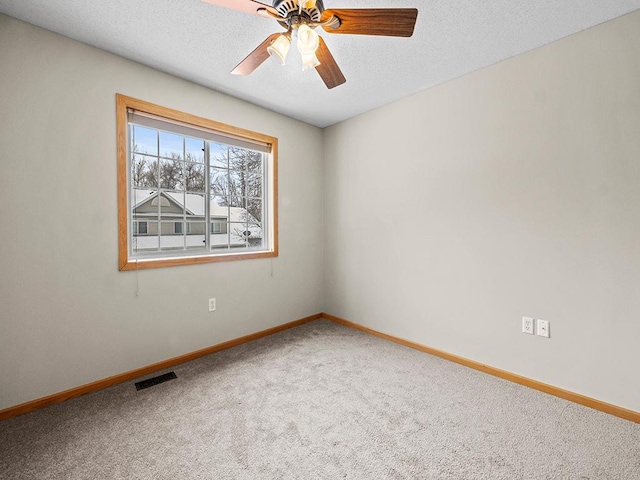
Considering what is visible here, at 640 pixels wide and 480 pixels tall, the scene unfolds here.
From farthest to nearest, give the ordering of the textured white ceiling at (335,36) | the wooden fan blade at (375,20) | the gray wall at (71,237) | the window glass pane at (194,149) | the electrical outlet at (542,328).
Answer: the window glass pane at (194,149), the electrical outlet at (542,328), the gray wall at (71,237), the textured white ceiling at (335,36), the wooden fan blade at (375,20)

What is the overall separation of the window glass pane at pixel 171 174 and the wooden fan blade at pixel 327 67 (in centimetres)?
164

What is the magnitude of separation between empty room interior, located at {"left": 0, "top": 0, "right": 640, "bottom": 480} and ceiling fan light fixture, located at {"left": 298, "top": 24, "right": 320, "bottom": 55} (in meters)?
0.01

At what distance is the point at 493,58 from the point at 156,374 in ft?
12.2

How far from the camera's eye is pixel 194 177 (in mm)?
2875

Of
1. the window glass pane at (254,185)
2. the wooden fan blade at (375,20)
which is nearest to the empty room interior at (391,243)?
the wooden fan blade at (375,20)

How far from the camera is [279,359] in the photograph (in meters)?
2.72

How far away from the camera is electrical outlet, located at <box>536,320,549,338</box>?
2178 millimetres

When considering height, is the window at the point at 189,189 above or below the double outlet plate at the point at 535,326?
above

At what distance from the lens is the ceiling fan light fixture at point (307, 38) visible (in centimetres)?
142

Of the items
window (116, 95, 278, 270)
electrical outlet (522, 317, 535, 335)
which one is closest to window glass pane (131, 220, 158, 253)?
window (116, 95, 278, 270)

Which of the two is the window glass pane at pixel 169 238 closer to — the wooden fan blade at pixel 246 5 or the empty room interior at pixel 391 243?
the empty room interior at pixel 391 243

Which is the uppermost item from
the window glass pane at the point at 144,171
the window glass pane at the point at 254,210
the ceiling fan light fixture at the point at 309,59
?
→ the ceiling fan light fixture at the point at 309,59

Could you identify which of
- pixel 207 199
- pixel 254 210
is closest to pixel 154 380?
pixel 207 199

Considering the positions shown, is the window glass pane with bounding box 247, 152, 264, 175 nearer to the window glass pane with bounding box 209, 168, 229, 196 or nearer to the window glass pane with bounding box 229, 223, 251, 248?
the window glass pane with bounding box 209, 168, 229, 196
